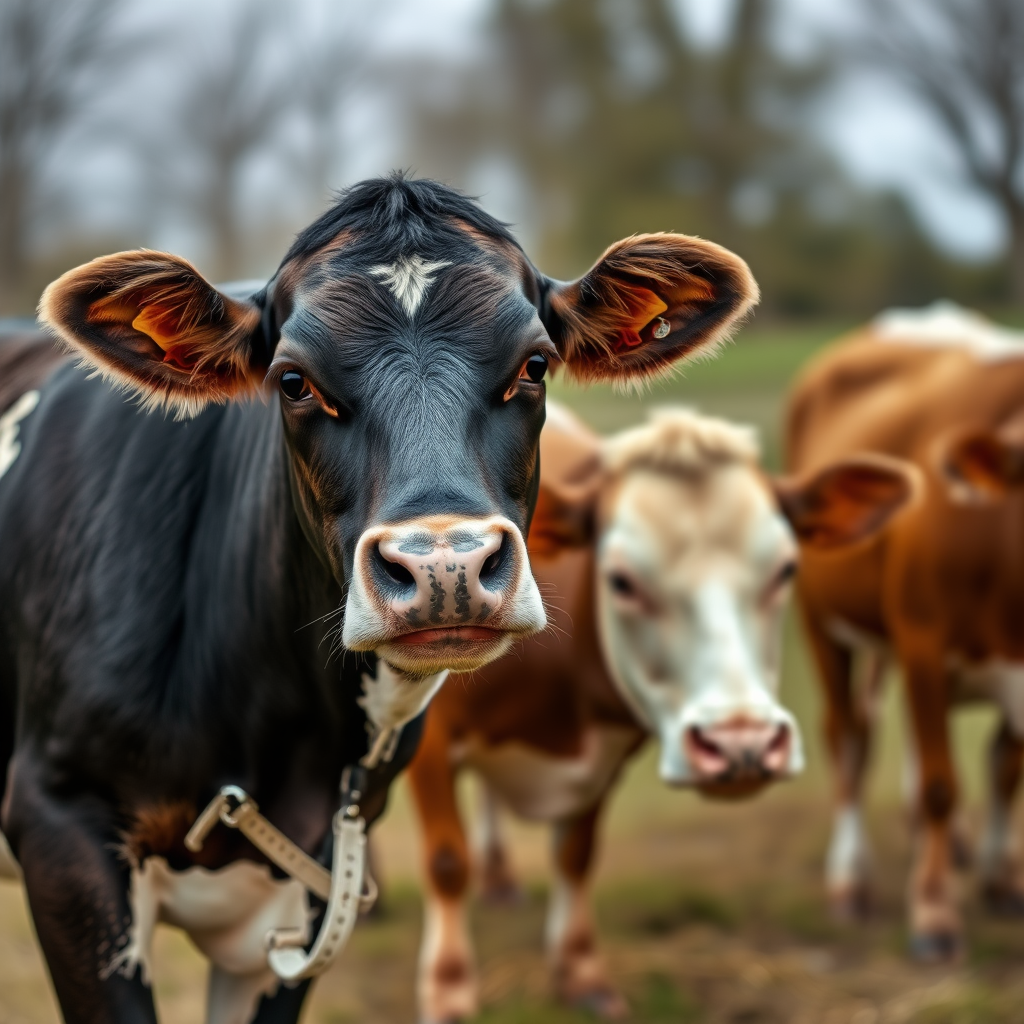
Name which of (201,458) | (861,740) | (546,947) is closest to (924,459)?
(861,740)

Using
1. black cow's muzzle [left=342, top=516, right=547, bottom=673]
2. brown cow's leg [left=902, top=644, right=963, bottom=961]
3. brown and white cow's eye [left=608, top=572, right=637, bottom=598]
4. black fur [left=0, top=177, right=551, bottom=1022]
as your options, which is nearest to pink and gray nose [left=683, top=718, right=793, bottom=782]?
brown and white cow's eye [left=608, top=572, right=637, bottom=598]

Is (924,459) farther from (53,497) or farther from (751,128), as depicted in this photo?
(751,128)

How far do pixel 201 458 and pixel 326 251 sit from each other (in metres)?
0.63

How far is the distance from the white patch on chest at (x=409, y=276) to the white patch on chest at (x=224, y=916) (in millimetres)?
1132

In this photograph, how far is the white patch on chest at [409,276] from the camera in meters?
2.12

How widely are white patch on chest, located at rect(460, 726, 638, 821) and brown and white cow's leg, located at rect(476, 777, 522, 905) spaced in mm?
916

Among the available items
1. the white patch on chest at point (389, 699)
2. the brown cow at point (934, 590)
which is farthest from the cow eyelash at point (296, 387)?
the brown cow at point (934, 590)

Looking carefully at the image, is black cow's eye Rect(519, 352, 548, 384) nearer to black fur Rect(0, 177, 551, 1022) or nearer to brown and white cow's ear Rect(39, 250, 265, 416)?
black fur Rect(0, 177, 551, 1022)

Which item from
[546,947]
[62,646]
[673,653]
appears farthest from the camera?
[546,947]

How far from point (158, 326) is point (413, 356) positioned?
519mm

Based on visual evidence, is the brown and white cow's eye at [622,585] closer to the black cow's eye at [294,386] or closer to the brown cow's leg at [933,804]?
the brown cow's leg at [933,804]

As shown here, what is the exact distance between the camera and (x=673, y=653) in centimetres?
382

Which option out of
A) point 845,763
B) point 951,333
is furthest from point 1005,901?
point 951,333

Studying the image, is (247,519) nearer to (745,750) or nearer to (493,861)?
(745,750)
